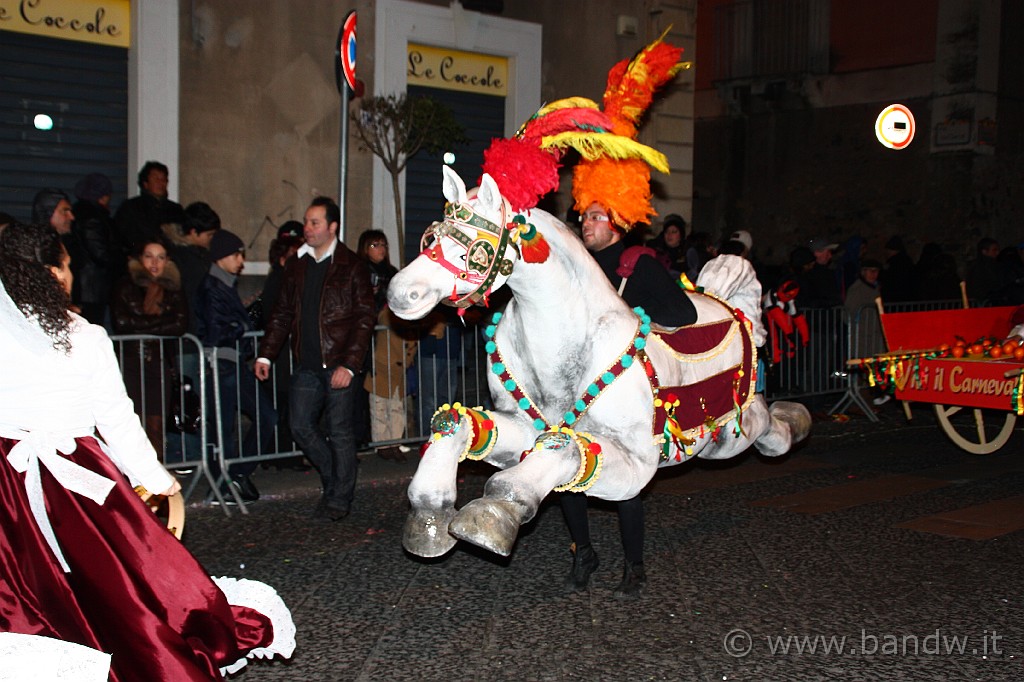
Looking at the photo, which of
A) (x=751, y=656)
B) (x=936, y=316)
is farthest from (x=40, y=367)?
(x=936, y=316)

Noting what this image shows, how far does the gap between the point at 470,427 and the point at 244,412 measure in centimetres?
399

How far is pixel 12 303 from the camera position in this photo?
3672mm

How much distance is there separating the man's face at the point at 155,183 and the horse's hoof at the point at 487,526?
6.56 m

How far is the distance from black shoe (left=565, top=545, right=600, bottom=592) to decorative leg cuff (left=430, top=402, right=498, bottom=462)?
43.8 inches

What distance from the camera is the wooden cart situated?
8070 millimetres

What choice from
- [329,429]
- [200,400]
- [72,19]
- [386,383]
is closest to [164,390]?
[200,400]

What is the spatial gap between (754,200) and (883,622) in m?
19.3

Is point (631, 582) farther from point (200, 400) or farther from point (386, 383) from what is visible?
point (386, 383)

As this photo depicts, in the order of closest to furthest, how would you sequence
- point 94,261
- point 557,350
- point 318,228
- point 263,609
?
point 263,609, point 557,350, point 318,228, point 94,261

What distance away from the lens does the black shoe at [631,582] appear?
5.50 meters

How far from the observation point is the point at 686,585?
568 centimetres

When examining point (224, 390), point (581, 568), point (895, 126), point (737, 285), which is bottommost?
point (581, 568)

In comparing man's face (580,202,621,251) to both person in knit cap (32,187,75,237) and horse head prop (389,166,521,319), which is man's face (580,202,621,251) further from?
person in knit cap (32,187,75,237)

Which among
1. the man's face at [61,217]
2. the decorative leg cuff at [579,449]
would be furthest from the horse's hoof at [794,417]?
the man's face at [61,217]
